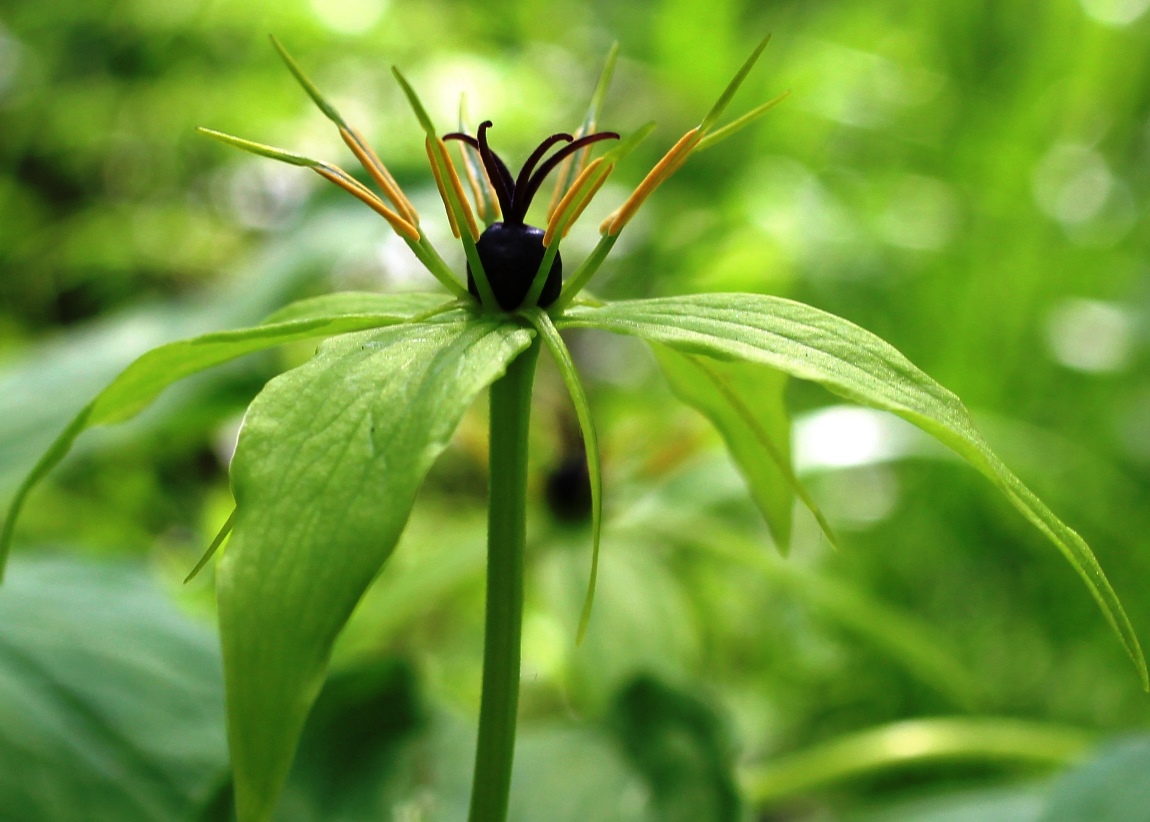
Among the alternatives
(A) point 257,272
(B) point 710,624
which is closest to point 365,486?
(A) point 257,272

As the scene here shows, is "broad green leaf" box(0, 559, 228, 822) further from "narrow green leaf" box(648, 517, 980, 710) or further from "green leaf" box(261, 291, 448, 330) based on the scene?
"narrow green leaf" box(648, 517, 980, 710)

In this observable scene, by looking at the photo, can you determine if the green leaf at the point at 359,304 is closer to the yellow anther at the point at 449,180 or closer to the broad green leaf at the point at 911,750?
the yellow anther at the point at 449,180

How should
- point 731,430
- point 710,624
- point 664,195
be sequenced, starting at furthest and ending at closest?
point 664,195 → point 710,624 → point 731,430

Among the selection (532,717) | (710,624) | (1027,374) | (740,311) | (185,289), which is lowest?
(740,311)

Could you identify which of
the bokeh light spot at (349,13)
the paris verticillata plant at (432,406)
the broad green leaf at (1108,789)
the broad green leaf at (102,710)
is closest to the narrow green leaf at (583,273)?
the paris verticillata plant at (432,406)

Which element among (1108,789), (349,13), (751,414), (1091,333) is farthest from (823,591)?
(349,13)

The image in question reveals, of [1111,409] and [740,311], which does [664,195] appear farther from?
[740,311]

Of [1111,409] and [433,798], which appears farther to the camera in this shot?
[1111,409]
